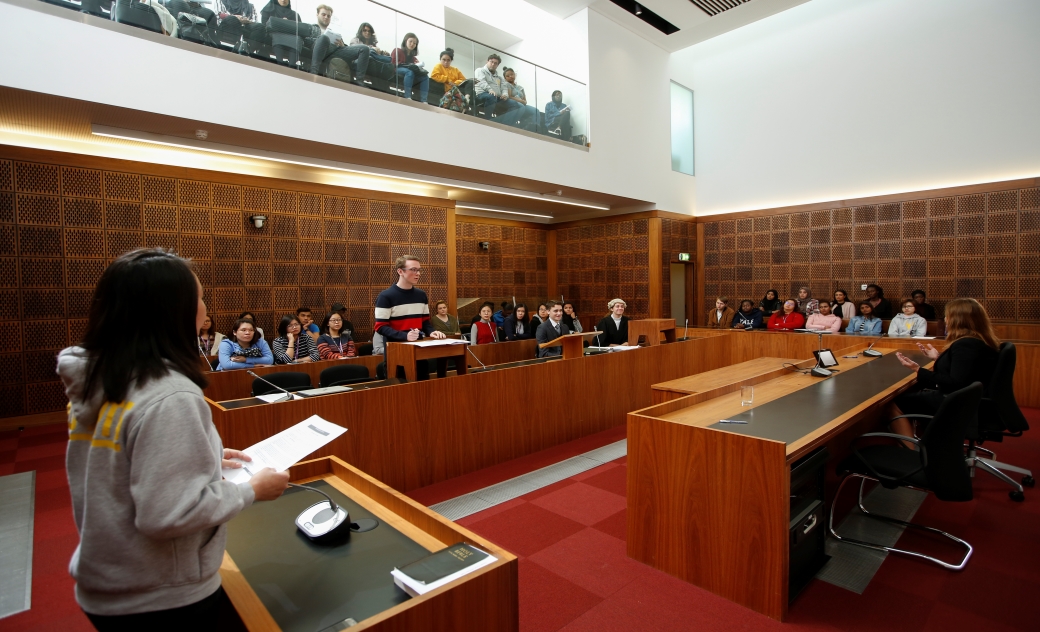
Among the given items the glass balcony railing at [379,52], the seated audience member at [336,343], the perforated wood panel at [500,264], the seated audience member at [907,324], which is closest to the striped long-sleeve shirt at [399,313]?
the seated audience member at [336,343]

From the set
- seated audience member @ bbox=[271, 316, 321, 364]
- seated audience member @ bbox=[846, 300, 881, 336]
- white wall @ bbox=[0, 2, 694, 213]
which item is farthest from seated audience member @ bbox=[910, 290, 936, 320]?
seated audience member @ bbox=[271, 316, 321, 364]

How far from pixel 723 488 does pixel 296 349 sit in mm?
5135

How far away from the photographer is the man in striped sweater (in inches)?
169

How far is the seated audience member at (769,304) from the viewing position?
10.1 metres

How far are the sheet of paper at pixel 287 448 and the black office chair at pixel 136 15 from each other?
5.10m

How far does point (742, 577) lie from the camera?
241cm

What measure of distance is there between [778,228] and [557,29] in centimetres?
565

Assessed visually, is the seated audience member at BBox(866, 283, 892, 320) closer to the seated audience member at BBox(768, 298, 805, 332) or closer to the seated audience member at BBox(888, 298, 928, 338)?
the seated audience member at BBox(888, 298, 928, 338)

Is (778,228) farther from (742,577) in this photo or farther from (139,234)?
(139,234)

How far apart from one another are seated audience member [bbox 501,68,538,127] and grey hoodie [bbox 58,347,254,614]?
735cm

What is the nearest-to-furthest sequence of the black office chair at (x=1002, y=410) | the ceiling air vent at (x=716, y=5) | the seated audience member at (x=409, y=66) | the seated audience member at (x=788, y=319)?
1. the black office chair at (x=1002, y=410)
2. the seated audience member at (x=409, y=66)
3. the ceiling air vent at (x=716, y=5)
4. the seated audience member at (x=788, y=319)

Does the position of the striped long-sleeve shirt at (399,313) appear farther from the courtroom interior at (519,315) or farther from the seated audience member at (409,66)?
the seated audience member at (409,66)

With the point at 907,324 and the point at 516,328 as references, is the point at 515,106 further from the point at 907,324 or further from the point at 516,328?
the point at 907,324

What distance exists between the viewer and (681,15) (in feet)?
30.9
